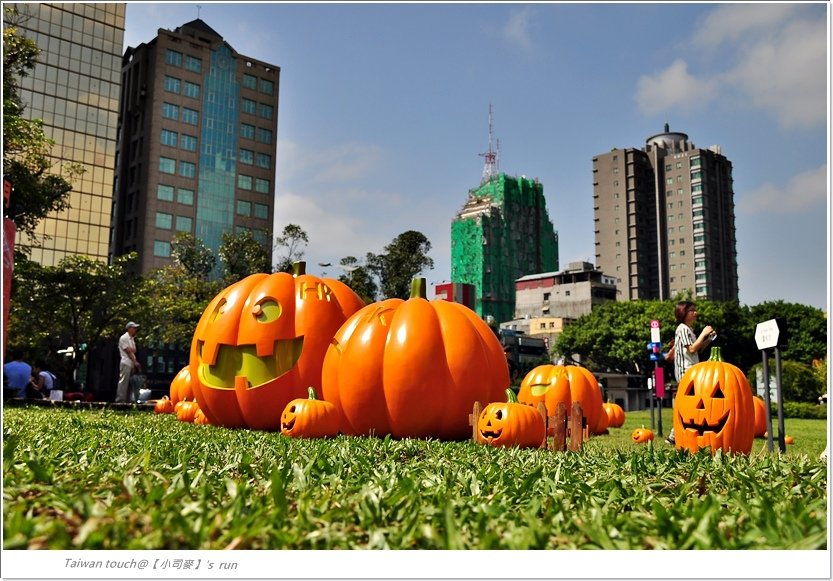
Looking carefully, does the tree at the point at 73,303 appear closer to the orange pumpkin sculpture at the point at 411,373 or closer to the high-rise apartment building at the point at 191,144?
the orange pumpkin sculpture at the point at 411,373

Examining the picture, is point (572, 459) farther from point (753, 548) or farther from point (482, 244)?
point (482, 244)

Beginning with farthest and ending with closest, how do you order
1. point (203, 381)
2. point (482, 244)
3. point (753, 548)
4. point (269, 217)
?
point (482, 244) < point (269, 217) < point (203, 381) < point (753, 548)

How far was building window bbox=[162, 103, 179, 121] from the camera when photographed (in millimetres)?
68938

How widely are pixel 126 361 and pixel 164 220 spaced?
56.7 meters

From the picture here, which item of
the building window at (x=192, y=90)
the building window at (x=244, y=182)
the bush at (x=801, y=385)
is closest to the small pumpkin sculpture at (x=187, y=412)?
the bush at (x=801, y=385)

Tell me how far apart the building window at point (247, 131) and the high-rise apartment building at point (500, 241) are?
163 feet

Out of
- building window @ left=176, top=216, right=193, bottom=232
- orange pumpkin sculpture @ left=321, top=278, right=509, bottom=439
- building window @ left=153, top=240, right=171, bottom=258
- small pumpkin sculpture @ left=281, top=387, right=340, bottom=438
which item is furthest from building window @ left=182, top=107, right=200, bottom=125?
small pumpkin sculpture @ left=281, top=387, right=340, bottom=438

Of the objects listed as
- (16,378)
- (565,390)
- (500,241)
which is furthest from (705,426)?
(500,241)

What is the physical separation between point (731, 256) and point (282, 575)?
12141 centimetres

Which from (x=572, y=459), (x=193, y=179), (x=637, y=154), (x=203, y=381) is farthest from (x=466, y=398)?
(x=637, y=154)

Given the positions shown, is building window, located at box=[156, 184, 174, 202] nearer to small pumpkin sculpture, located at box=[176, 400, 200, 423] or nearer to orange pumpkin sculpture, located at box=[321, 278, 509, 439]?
small pumpkin sculpture, located at box=[176, 400, 200, 423]

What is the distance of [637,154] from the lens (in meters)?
109

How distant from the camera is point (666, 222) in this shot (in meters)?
111

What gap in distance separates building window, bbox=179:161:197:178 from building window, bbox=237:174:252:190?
14.3 feet
